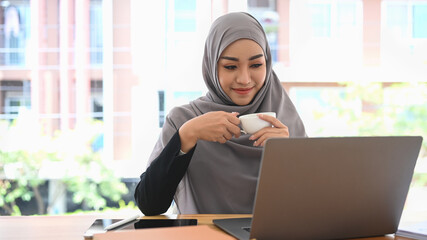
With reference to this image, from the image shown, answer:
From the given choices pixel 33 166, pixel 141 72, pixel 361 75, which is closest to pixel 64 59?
pixel 141 72

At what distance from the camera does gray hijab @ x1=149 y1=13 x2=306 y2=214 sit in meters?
1.47

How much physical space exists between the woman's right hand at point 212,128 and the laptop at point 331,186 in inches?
15.7

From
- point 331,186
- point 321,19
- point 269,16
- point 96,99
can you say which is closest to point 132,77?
point 96,99

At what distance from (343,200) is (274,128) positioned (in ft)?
1.34

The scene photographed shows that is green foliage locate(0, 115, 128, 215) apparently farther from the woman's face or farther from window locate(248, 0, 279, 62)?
the woman's face

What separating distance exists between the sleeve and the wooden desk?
0.20 m

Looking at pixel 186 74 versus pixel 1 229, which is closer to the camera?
pixel 1 229

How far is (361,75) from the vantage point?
107 inches

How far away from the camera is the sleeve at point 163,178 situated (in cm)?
135

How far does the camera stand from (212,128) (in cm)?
126

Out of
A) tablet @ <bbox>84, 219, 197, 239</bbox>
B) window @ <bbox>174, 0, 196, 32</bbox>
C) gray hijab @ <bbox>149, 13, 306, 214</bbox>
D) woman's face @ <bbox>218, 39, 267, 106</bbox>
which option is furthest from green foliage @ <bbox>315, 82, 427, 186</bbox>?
tablet @ <bbox>84, 219, 197, 239</bbox>

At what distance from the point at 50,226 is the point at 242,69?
71 cm

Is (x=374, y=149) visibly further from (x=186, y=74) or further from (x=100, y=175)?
(x=100, y=175)

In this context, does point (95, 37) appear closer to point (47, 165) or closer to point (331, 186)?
point (47, 165)
